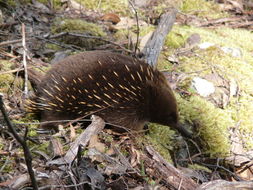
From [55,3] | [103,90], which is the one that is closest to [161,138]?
[103,90]

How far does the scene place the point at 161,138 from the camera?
3.08 metres

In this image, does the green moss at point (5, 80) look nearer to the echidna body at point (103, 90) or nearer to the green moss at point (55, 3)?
the echidna body at point (103, 90)

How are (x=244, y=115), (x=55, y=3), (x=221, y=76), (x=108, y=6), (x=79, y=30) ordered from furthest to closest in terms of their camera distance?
(x=108, y=6)
(x=55, y=3)
(x=79, y=30)
(x=221, y=76)
(x=244, y=115)

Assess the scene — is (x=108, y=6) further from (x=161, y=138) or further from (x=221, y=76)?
(x=161, y=138)

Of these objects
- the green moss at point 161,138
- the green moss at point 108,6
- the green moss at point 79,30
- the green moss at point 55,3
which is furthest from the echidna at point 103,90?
the green moss at point 108,6

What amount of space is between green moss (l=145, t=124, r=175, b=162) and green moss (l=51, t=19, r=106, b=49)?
1.46 meters

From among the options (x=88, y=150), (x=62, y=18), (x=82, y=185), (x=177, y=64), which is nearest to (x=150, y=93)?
(x=88, y=150)

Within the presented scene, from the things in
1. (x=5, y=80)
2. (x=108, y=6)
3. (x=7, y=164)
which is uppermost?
(x=108, y=6)

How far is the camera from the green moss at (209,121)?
3295 mm

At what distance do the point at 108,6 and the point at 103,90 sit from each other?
317 centimetres

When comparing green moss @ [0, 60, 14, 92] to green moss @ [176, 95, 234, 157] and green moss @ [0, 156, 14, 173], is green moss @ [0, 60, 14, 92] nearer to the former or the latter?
green moss @ [0, 156, 14, 173]

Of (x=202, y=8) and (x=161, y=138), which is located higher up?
(x=202, y=8)

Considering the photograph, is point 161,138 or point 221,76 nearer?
point 161,138

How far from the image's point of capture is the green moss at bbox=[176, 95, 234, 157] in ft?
10.8
